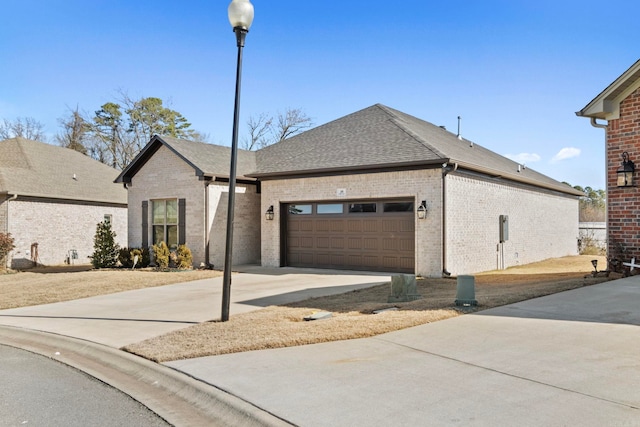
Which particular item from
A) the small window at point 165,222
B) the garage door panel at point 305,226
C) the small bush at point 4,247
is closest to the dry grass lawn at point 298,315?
the small window at point 165,222

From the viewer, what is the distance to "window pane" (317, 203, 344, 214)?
1655 cm

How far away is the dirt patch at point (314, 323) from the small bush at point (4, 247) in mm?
15705

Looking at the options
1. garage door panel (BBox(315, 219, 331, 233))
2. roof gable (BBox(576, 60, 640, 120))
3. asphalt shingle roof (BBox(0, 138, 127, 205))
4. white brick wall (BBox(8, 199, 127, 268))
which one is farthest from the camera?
asphalt shingle roof (BBox(0, 138, 127, 205))

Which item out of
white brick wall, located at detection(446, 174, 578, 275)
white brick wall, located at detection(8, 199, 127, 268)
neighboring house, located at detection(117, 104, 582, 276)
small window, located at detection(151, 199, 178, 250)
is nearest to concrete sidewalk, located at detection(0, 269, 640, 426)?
white brick wall, located at detection(446, 174, 578, 275)

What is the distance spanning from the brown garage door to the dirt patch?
14.5ft

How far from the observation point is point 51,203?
22.5 m

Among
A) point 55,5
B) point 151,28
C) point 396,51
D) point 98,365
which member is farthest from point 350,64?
point 98,365

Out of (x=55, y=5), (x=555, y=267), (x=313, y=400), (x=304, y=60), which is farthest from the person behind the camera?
(x=304, y=60)

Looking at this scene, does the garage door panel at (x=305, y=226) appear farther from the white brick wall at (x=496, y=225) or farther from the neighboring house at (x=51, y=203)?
the neighboring house at (x=51, y=203)

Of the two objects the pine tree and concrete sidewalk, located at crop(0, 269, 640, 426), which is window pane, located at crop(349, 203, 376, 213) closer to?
concrete sidewalk, located at crop(0, 269, 640, 426)

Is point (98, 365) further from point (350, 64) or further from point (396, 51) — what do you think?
point (350, 64)

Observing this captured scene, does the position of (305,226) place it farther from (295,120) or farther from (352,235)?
(295,120)

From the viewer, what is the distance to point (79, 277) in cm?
1551

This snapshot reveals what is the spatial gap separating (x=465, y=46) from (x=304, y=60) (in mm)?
7477
